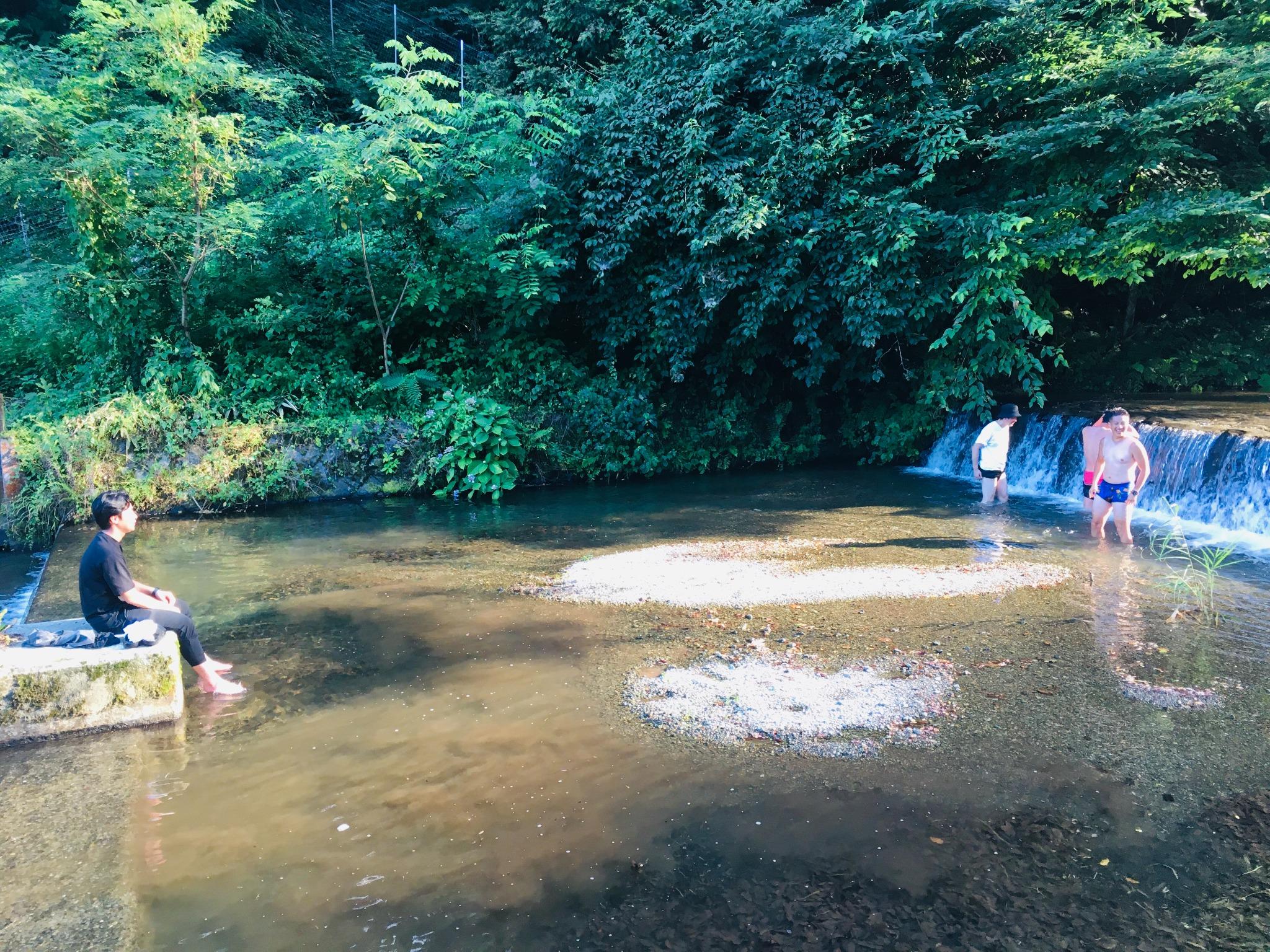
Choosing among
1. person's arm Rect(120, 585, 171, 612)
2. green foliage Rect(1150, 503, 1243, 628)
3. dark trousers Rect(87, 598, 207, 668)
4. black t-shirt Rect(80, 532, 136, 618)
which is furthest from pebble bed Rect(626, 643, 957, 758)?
black t-shirt Rect(80, 532, 136, 618)

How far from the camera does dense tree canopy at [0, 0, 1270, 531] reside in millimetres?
12961

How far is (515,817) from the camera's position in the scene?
459cm

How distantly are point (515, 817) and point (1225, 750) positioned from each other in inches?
163

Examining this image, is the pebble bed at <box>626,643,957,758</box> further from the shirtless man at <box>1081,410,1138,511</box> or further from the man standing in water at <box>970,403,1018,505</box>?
the man standing in water at <box>970,403,1018,505</box>

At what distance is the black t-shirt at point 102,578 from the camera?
19.5 ft

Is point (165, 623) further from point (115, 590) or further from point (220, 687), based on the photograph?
point (220, 687)

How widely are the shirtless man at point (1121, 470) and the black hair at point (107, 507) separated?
968 cm

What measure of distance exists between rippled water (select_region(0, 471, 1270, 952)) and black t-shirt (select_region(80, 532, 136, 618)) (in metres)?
0.94

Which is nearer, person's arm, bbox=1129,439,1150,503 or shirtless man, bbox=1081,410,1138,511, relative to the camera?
person's arm, bbox=1129,439,1150,503

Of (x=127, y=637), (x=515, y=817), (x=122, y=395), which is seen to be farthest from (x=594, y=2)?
(x=515, y=817)

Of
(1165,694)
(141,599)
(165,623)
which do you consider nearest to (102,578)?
(141,599)

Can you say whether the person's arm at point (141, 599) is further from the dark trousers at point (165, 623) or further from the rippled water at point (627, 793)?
the rippled water at point (627, 793)

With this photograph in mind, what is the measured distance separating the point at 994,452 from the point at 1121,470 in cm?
221

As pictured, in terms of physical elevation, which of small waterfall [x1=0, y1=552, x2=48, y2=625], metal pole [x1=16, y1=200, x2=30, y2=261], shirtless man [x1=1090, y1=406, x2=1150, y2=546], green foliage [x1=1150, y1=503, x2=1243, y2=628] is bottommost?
small waterfall [x1=0, y1=552, x2=48, y2=625]
